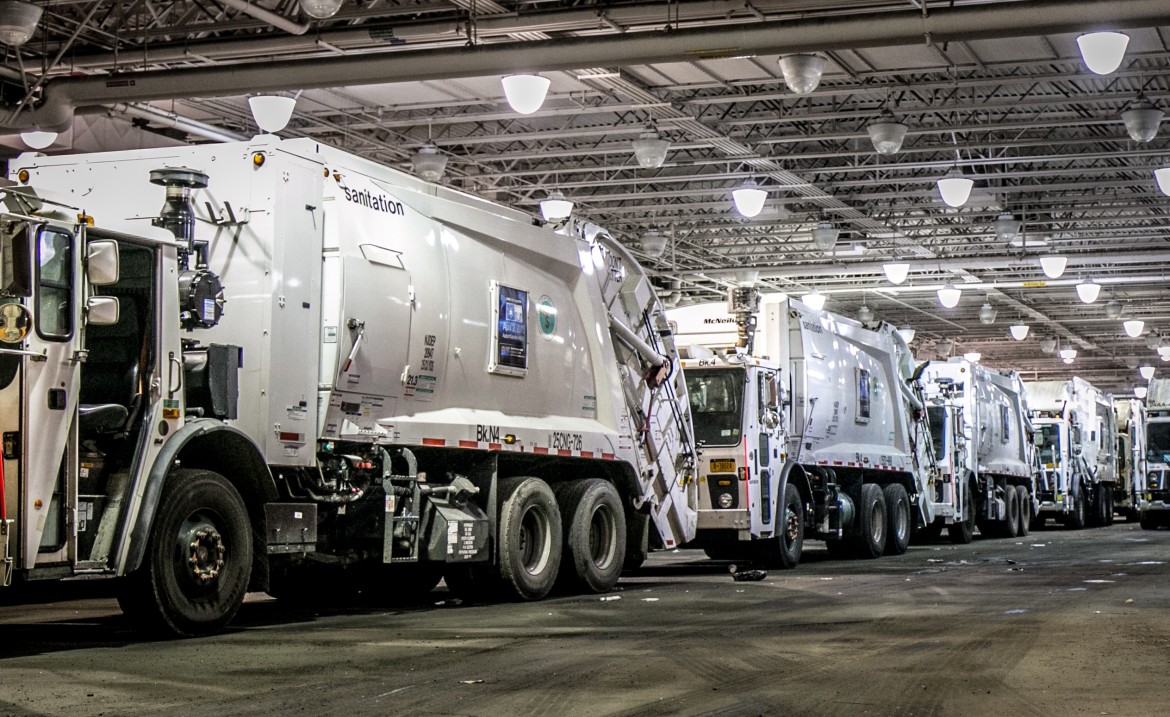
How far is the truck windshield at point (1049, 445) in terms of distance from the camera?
34.1 m

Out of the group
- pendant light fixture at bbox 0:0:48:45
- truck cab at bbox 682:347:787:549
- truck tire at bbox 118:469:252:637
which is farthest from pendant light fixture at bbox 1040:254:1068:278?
truck tire at bbox 118:469:252:637

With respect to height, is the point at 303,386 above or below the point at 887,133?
below

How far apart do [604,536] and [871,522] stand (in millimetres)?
8059

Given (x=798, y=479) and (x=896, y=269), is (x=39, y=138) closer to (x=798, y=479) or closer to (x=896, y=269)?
(x=798, y=479)

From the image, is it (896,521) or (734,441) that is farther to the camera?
(896,521)

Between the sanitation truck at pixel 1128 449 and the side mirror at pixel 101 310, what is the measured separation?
30.7 m

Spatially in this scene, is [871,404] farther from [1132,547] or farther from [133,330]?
[133,330]

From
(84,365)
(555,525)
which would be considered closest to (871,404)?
(555,525)

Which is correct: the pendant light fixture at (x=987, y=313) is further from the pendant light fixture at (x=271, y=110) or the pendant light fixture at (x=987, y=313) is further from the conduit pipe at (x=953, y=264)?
the pendant light fixture at (x=271, y=110)

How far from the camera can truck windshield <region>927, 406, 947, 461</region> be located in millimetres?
25906

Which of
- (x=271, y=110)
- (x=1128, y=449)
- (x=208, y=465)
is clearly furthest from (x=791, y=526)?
(x=1128, y=449)

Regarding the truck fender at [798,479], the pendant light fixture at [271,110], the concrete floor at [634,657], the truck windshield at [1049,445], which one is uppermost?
the pendant light fixture at [271,110]

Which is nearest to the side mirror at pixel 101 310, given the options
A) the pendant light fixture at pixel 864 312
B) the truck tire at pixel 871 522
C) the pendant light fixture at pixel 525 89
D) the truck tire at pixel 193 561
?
the truck tire at pixel 193 561

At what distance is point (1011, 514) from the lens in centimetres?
3006
